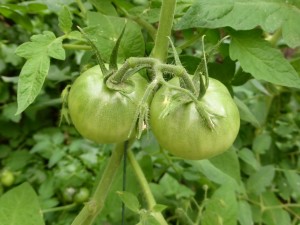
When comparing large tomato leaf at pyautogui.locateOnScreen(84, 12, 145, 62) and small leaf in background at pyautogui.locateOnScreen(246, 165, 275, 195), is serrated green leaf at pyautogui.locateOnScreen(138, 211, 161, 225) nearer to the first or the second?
large tomato leaf at pyautogui.locateOnScreen(84, 12, 145, 62)

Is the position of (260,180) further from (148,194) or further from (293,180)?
(148,194)

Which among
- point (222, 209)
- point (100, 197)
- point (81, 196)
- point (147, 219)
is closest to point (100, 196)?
point (100, 197)

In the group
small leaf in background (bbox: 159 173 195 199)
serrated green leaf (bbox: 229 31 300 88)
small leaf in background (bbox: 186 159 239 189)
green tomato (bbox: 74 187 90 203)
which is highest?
serrated green leaf (bbox: 229 31 300 88)

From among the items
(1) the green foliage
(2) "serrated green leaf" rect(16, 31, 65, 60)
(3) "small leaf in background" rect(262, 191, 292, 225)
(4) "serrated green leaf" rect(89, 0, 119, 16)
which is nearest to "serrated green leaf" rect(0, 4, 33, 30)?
(1) the green foliage

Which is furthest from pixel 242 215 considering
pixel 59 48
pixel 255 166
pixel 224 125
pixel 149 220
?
pixel 59 48

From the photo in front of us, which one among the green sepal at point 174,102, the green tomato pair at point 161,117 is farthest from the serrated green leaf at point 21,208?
the green sepal at point 174,102

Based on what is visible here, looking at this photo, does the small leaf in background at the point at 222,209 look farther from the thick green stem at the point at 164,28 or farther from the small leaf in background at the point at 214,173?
the thick green stem at the point at 164,28
